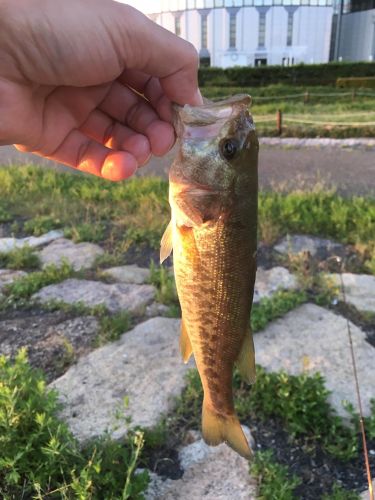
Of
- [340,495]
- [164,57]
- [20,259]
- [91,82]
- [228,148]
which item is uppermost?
[164,57]

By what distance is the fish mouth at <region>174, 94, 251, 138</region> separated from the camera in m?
1.85

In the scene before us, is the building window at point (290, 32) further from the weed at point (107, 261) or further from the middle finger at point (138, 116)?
the middle finger at point (138, 116)

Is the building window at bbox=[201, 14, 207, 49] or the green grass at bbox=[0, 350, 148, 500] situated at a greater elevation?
the building window at bbox=[201, 14, 207, 49]

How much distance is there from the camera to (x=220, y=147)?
1840 millimetres

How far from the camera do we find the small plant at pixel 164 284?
4594mm

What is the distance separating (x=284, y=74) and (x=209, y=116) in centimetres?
2765

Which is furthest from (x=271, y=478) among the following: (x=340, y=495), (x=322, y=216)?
(x=322, y=216)

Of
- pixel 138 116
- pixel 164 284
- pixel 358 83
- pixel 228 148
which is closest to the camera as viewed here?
pixel 228 148

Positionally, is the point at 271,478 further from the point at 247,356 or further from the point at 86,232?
the point at 86,232

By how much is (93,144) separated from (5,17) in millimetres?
878

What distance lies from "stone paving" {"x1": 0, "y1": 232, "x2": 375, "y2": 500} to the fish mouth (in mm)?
1481

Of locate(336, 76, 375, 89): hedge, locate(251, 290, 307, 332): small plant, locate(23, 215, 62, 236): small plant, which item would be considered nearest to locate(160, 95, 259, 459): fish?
locate(251, 290, 307, 332): small plant

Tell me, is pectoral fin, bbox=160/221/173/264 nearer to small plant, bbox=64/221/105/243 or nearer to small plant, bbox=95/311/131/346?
small plant, bbox=95/311/131/346

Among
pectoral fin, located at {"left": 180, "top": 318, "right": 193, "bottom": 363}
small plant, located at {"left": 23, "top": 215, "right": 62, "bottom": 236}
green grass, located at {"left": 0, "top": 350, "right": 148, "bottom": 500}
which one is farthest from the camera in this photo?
small plant, located at {"left": 23, "top": 215, "right": 62, "bottom": 236}
